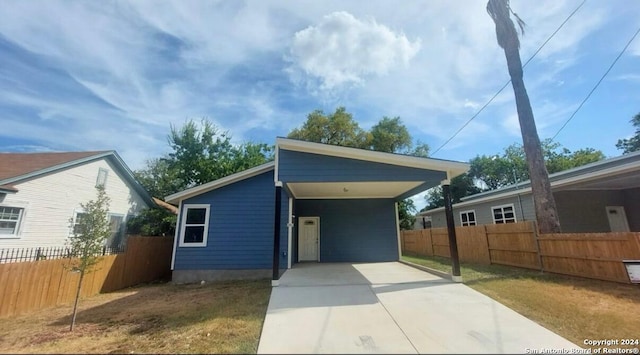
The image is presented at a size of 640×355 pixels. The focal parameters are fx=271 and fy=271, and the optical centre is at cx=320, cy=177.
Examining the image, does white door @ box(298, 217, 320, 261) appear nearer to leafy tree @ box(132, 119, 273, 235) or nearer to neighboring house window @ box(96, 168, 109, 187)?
leafy tree @ box(132, 119, 273, 235)

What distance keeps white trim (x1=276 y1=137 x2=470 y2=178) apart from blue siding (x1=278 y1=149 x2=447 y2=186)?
14 cm

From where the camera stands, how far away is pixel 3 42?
8.24m

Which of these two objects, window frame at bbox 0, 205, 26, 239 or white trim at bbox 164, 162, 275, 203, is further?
white trim at bbox 164, 162, 275, 203

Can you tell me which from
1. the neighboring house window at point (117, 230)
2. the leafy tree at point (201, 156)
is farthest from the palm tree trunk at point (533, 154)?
the neighboring house window at point (117, 230)

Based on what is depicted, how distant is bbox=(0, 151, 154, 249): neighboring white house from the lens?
8883 millimetres

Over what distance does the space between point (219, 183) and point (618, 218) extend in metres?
17.4

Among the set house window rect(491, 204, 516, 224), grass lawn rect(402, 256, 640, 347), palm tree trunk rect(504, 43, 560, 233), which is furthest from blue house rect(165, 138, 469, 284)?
house window rect(491, 204, 516, 224)

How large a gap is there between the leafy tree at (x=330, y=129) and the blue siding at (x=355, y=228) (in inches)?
402

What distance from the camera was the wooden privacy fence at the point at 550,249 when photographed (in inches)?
251

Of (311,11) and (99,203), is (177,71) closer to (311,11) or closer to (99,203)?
(311,11)

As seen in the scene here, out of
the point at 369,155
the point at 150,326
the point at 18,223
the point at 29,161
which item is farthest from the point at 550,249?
the point at 29,161

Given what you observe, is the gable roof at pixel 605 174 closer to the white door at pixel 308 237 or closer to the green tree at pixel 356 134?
the white door at pixel 308 237

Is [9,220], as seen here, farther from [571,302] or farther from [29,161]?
[571,302]

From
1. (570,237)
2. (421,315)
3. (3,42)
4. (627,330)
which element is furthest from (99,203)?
(570,237)
